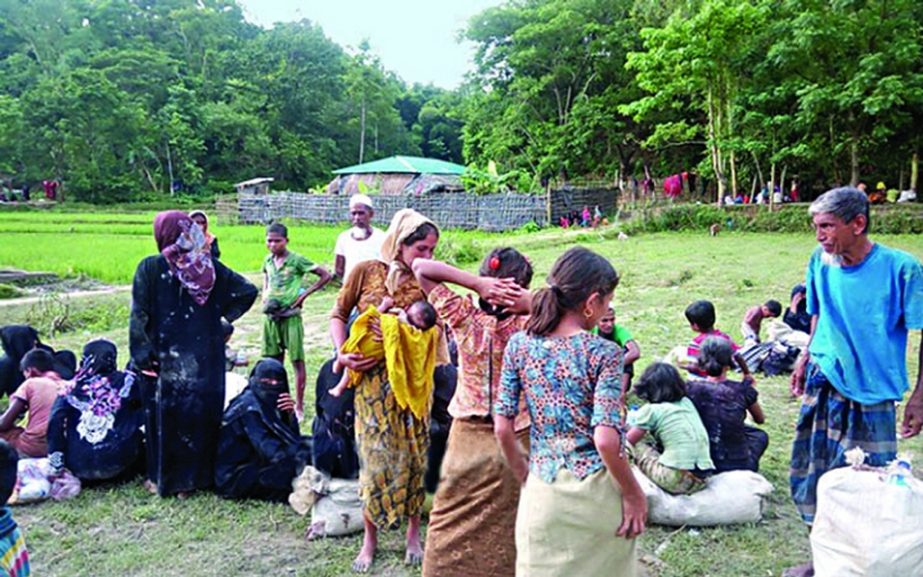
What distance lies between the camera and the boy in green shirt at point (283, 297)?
18.4ft

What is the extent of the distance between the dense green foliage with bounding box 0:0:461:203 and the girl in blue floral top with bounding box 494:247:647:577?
3708 centimetres

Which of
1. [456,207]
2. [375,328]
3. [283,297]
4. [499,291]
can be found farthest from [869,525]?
[456,207]

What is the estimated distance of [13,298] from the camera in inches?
456

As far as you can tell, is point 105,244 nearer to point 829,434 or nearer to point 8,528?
point 8,528

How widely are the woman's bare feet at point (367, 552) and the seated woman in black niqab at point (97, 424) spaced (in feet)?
5.89

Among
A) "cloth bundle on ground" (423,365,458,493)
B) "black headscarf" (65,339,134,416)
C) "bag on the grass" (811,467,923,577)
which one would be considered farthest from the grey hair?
"black headscarf" (65,339,134,416)

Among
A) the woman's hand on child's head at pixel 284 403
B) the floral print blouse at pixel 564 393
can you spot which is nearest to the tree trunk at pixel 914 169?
the woman's hand on child's head at pixel 284 403

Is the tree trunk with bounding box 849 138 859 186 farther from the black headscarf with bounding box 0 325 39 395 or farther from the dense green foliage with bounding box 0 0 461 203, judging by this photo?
the dense green foliage with bounding box 0 0 461 203

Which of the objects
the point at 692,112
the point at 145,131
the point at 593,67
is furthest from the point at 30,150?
the point at 692,112

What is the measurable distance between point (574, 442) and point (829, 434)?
1592 mm

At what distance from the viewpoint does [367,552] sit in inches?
134

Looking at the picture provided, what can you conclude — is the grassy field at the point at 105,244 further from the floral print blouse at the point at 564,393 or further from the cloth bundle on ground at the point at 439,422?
the floral print blouse at the point at 564,393

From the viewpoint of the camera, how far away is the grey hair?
288 cm

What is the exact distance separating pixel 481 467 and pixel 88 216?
3064 cm
